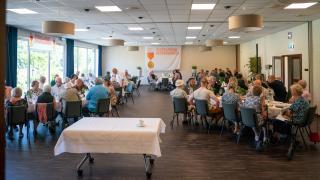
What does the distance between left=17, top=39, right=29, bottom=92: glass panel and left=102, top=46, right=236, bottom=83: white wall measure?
1071 cm

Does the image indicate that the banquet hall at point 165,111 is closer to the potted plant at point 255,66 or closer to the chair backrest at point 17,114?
the chair backrest at point 17,114

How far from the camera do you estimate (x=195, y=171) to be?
4707 mm

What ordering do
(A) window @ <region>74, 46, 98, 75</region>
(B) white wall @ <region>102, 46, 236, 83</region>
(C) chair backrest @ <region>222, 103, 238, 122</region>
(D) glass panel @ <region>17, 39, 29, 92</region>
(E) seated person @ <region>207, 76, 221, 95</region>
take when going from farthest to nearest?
(B) white wall @ <region>102, 46, 236, 83</region>, (A) window @ <region>74, 46, 98, 75</region>, (D) glass panel @ <region>17, 39, 29, 92</region>, (E) seated person @ <region>207, 76, 221, 95</region>, (C) chair backrest @ <region>222, 103, 238, 122</region>

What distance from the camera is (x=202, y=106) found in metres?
7.44

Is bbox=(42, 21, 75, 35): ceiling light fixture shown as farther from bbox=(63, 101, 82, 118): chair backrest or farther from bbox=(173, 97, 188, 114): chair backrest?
bbox=(173, 97, 188, 114): chair backrest

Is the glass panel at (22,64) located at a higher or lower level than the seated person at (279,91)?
higher

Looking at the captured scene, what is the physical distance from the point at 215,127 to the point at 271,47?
7.88 meters

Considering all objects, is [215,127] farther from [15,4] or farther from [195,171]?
[15,4]

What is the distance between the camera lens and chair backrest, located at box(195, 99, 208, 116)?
7363 mm

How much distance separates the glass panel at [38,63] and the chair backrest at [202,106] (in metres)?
9.17

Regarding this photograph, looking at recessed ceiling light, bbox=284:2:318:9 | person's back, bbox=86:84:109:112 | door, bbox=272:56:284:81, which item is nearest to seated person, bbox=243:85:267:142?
recessed ceiling light, bbox=284:2:318:9

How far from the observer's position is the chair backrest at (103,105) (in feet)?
25.0

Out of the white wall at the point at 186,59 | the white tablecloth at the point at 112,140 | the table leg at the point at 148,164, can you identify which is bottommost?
the table leg at the point at 148,164

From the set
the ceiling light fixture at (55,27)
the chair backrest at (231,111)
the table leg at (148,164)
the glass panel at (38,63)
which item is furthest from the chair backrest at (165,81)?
the table leg at (148,164)
